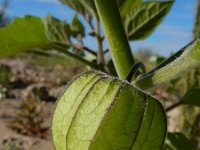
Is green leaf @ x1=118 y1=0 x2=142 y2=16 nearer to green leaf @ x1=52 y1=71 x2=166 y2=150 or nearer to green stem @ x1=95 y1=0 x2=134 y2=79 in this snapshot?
green stem @ x1=95 y1=0 x2=134 y2=79

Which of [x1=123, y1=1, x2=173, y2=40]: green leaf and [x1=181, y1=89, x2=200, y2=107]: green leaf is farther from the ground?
[x1=123, y1=1, x2=173, y2=40]: green leaf

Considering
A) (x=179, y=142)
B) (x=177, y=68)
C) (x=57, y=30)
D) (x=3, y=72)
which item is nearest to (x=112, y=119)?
(x=177, y=68)

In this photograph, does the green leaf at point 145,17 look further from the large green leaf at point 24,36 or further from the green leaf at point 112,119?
the green leaf at point 112,119

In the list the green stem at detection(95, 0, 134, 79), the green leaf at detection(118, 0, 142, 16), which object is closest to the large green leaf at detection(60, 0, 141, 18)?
the green leaf at detection(118, 0, 142, 16)

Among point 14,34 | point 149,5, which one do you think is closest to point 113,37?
point 14,34

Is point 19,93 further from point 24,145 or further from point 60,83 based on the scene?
point 24,145
